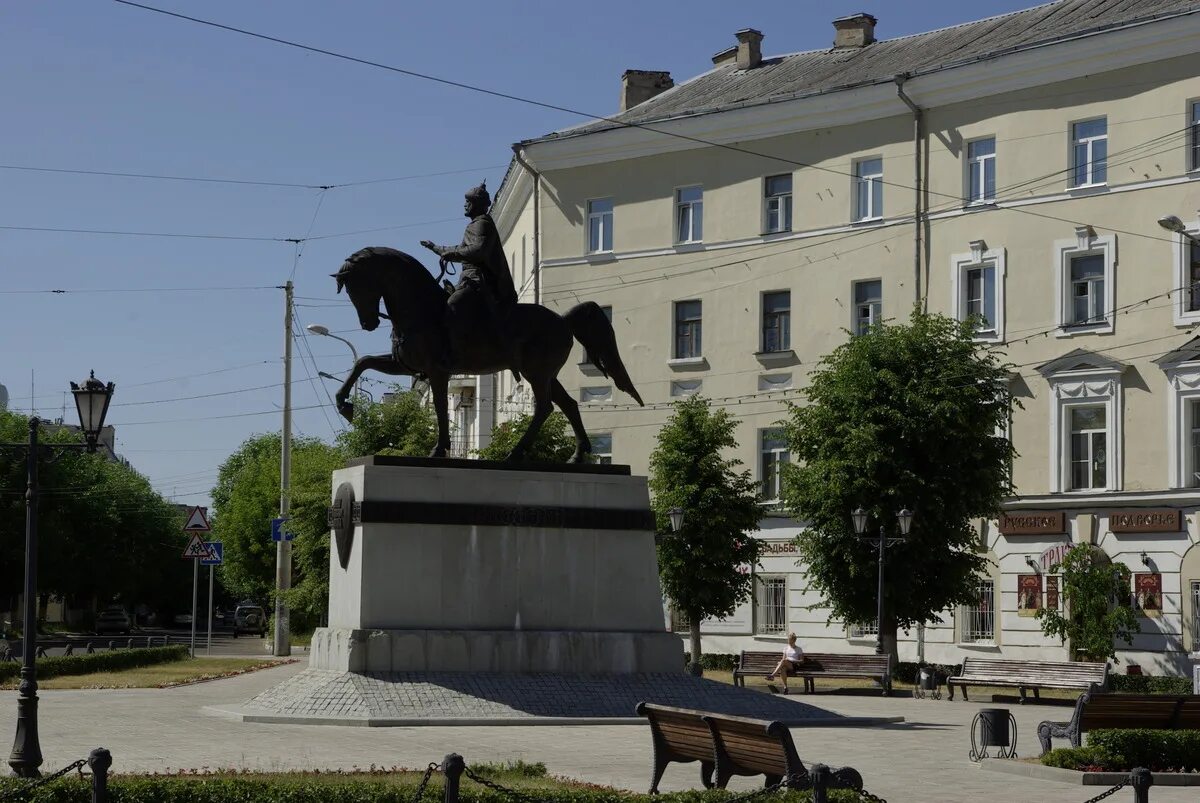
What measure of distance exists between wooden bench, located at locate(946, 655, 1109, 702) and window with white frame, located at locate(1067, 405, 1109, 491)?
28.8 ft

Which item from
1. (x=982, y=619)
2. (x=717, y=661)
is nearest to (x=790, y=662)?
(x=982, y=619)

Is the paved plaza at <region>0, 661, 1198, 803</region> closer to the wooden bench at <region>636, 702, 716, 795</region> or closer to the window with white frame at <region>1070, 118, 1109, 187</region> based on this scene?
the wooden bench at <region>636, 702, 716, 795</region>

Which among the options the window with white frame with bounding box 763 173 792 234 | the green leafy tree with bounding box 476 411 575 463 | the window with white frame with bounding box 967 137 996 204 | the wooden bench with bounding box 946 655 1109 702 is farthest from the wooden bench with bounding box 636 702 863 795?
the window with white frame with bounding box 763 173 792 234

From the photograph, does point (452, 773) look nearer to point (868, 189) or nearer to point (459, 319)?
point (459, 319)

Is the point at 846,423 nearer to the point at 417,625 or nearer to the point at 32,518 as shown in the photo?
the point at 417,625

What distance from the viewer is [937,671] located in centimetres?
3781

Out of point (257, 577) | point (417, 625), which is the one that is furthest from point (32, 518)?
point (257, 577)

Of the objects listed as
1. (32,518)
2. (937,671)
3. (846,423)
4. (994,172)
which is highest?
(994,172)

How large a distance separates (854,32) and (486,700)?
3464 centimetres

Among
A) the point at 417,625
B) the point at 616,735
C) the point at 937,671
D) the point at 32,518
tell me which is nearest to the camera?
the point at 32,518

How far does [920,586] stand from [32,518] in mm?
25370

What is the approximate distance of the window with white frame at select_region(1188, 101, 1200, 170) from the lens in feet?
130

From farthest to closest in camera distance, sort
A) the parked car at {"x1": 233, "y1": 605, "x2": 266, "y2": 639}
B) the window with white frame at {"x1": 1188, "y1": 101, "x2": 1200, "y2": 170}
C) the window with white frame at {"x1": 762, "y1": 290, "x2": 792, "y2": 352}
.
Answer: the parked car at {"x1": 233, "y1": 605, "x2": 266, "y2": 639} → the window with white frame at {"x1": 762, "y1": 290, "x2": 792, "y2": 352} → the window with white frame at {"x1": 1188, "y1": 101, "x2": 1200, "y2": 170}

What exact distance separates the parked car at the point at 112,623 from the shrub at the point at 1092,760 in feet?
244
